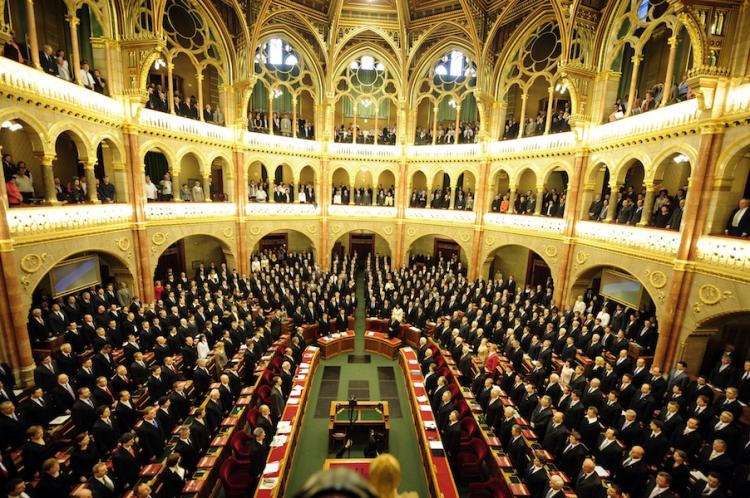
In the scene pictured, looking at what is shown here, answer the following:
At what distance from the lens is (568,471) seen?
7441mm

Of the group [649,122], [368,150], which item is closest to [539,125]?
[649,122]

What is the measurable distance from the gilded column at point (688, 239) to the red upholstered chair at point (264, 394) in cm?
1145

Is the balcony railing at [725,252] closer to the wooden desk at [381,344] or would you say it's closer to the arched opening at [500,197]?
the arched opening at [500,197]

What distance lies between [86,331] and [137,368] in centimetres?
244

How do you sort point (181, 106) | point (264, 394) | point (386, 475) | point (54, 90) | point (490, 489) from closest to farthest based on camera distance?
point (386, 475) < point (490, 489) < point (264, 394) < point (54, 90) < point (181, 106)

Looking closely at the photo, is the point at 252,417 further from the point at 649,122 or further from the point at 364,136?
the point at 364,136

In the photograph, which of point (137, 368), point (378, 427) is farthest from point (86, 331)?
point (378, 427)

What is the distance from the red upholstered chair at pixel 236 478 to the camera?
22.9ft

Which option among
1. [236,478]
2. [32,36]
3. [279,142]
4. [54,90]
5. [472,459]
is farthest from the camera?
[279,142]

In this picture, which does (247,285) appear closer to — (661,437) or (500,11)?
(661,437)

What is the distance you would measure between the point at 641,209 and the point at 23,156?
21.5m

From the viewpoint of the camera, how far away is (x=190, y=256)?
A: 20109 mm

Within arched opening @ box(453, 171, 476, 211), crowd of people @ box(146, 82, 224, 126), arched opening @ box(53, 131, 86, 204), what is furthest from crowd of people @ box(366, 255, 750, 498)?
arched opening @ box(53, 131, 86, 204)

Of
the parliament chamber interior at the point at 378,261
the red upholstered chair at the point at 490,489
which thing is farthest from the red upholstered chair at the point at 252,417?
the red upholstered chair at the point at 490,489
